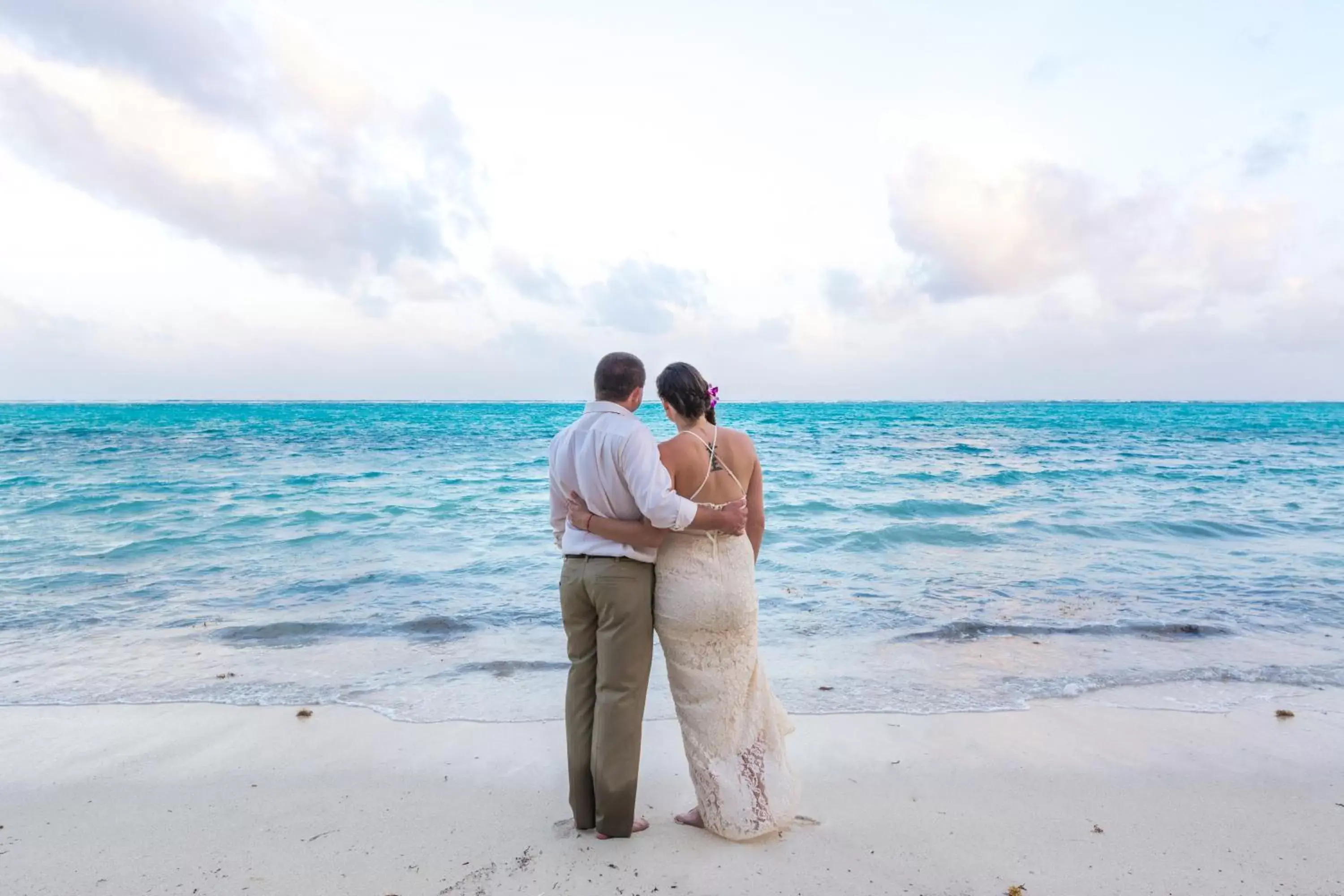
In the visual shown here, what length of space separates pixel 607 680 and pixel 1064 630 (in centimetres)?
531

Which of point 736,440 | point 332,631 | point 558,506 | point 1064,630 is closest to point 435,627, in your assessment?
point 332,631

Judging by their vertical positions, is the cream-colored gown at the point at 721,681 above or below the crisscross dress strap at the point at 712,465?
below

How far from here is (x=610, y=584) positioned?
3076 millimetres

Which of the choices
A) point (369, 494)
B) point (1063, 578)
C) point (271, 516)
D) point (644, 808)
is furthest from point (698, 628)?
point (369, 494)

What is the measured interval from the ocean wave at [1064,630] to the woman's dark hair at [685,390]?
420 centimetres

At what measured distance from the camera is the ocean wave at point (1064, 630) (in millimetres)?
6578

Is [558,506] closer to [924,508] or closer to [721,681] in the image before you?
[721,681]

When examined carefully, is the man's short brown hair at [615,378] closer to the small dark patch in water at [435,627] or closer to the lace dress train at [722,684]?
the lace dress train at [722,684]

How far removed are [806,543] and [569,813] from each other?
7829mm

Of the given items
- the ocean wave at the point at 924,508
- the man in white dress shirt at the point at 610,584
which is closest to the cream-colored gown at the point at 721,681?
the man in white dress shirt at the point at 610,584

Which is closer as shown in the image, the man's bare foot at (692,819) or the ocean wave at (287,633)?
the man's bare foot at (692,819)

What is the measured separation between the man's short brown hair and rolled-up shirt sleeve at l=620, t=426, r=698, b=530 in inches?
9.2

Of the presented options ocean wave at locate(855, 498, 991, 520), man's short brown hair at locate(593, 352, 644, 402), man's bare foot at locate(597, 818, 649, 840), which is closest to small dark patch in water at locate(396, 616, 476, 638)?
man's bare foot at locate(597, 818, 649, 840)

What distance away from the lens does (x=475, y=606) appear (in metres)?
7.71
